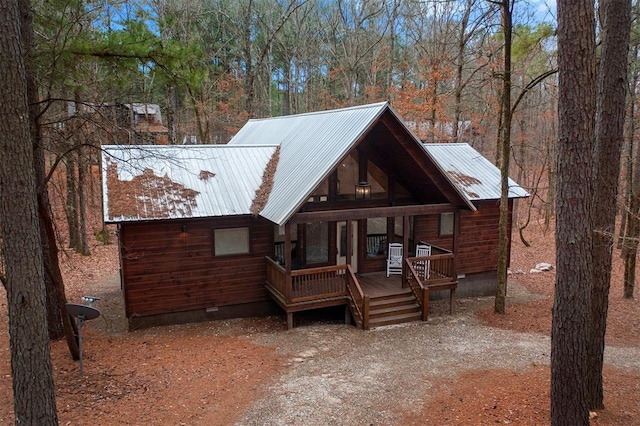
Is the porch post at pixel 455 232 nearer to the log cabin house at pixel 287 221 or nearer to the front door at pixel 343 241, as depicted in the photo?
the log cabin house at pixel 287 221

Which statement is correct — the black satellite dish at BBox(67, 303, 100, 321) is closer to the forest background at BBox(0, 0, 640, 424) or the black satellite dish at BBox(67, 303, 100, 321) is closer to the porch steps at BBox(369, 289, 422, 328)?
the forest background at BBox(0, 0, 640, 424)

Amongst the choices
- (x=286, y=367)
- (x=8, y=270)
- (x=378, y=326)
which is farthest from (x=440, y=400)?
(x=8, y=270)

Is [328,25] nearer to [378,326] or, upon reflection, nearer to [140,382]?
[378,326]

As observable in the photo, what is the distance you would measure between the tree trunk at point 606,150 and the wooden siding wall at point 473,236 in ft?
24.2

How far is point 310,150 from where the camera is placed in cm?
1331

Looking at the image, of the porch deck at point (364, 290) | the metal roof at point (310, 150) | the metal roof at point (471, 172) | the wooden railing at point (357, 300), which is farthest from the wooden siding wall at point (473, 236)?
the metal roof at point (310, 150)

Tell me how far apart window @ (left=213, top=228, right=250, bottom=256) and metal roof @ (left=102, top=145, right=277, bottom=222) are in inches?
27.0

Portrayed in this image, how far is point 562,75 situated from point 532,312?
10.1 m

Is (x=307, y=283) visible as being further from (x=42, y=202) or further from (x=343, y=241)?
(x=42, y=202)

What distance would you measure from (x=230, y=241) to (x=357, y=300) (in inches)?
153

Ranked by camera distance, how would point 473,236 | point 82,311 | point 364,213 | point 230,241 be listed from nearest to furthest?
point 82,311
point 364,213
point 230,241
point 473,236

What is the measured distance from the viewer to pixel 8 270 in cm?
569

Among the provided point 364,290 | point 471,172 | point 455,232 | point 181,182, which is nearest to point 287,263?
point 364,290

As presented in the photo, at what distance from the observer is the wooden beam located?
38.2 feet
